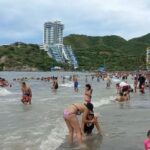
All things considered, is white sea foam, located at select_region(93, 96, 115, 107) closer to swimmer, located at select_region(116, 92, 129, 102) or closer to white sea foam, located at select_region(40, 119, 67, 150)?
swimmer, located at select_region(116, 92, 129, 102)

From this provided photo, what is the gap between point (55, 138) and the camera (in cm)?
1041

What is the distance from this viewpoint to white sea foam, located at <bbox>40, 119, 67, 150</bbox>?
9495mm

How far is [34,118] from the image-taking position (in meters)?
14.7

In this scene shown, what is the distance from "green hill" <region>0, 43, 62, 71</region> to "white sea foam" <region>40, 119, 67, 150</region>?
6322 inches

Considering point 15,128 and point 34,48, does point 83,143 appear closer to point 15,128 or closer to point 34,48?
point 15,128

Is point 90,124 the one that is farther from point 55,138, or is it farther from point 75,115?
point 75,115

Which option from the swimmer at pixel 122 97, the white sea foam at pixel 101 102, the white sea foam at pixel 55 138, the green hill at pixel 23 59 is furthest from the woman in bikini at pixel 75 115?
the green hill at pixel 23 59

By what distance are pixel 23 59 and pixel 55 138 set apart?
166m

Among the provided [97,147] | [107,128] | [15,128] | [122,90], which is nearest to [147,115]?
[107,128]

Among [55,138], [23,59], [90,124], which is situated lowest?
[55,138]

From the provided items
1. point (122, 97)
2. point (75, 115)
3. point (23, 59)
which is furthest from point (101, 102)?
point (23, 59)

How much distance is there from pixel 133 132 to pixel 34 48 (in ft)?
604

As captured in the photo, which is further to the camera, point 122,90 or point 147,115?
point 122,90

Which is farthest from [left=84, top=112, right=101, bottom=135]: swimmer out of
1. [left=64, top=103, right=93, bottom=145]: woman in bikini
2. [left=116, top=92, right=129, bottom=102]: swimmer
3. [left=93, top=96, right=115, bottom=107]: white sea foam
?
[left=116, top=92, right=129, bottom=102]: swimmer
